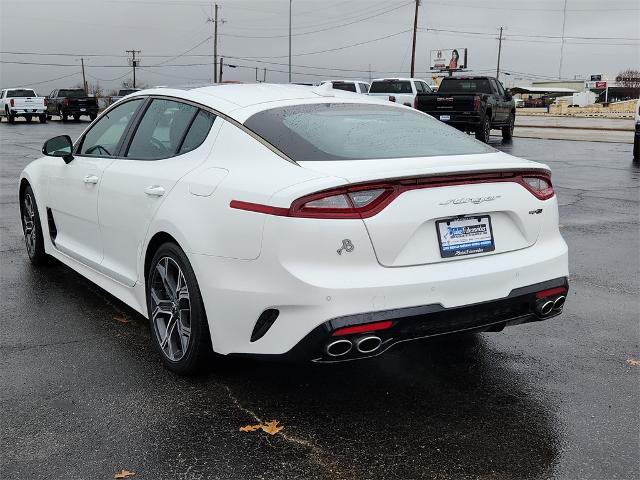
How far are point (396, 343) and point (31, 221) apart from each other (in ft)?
14.5

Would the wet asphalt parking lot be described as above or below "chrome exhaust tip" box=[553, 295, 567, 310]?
below

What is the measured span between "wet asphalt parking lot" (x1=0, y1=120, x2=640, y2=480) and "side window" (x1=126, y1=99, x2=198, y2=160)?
122 cm

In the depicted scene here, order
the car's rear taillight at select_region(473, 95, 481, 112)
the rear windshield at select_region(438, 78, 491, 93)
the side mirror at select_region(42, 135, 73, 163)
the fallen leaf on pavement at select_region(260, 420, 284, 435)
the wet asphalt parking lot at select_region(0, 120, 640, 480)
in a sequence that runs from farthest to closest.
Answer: the rear windshield at select_region(438, 78, 491, 93)
the car's rear taillight at select_region(473, 95, 481, 112)
the side mirror at select_region(42, 135, 73, 163)
the fallen leaf on pavement at select_region(260, 420, 284, 435)
the wet asphalt parking lot at select_region(0, 120, 640, 480)

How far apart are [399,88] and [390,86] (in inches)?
19.0

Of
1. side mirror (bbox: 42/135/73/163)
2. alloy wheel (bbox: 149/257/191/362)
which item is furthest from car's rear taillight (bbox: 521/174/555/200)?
side mirror (bbox: 42/135/73/163)

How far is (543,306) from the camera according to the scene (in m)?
3.86

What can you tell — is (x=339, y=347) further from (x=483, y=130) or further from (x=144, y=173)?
(x=483, y=130)

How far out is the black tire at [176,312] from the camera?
Result: 3.85m

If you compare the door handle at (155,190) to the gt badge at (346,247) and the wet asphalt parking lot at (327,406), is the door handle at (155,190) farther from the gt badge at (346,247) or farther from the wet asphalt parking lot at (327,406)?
the gt badge at (346,247)

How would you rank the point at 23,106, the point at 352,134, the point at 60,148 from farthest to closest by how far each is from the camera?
the point at 23,106, the point at 60,148, the point at 352,134

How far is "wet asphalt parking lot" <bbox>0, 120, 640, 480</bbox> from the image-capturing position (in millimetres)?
3193

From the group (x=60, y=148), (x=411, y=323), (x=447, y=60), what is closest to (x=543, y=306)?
(x=411, y=323)

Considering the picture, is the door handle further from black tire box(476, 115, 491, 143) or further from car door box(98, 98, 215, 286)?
black tire box(476, 115, 491, 143)

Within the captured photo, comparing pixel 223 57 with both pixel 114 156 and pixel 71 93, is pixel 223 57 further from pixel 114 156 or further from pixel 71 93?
pixel 114 156
